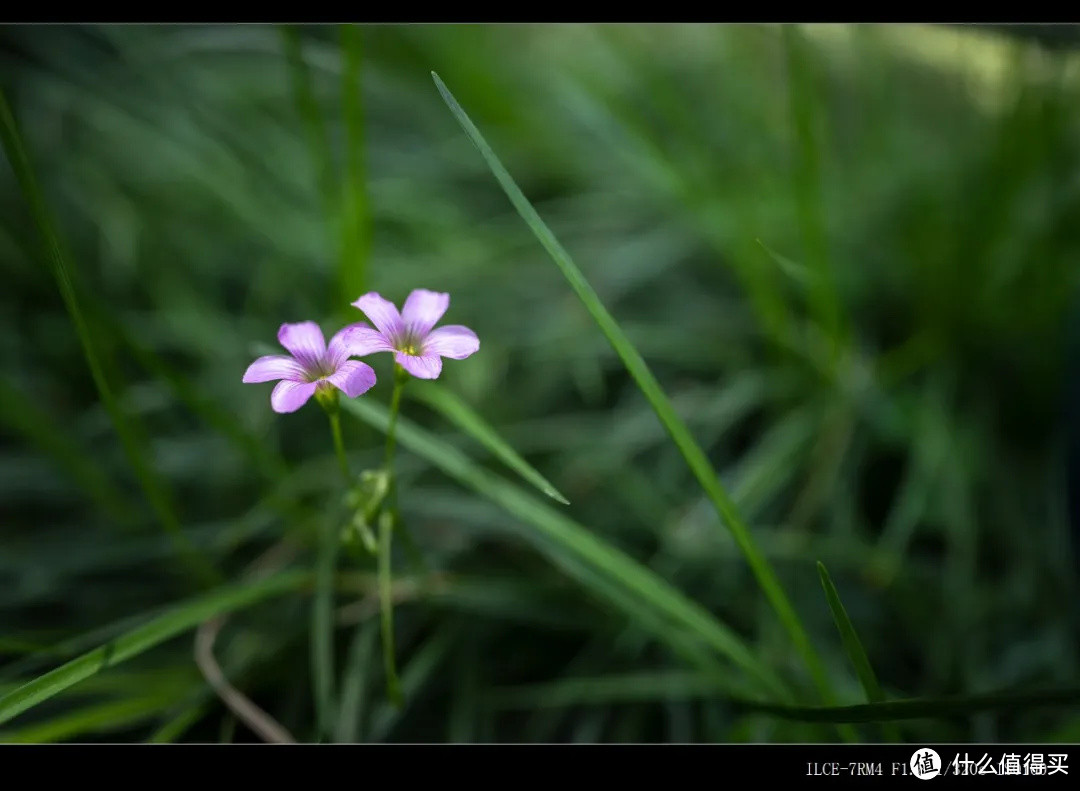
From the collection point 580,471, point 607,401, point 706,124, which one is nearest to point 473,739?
point 580,471

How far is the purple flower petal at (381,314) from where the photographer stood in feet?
2.07

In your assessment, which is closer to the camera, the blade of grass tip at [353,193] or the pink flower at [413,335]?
the pink flower at [413,335]

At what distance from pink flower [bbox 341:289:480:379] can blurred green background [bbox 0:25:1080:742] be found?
0.24 metres

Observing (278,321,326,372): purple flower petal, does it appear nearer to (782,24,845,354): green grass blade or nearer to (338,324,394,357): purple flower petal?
(338,324,394,357): purple flower petal

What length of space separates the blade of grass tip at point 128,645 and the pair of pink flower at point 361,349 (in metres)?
0.25

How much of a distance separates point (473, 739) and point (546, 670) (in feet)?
0.44

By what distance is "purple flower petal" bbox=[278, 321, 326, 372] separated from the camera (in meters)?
0.63

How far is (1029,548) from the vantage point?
1021 millimetres

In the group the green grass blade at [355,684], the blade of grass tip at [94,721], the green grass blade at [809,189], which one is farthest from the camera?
the green grass blade at [809,189]

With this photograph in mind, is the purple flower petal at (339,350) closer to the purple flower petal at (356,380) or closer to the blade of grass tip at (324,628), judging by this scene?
the purple flower petal at (356,380)

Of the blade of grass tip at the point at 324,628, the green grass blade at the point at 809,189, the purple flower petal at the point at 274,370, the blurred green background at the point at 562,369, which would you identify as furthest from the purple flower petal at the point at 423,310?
the green grass blade at the point at 809,189

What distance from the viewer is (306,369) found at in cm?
67

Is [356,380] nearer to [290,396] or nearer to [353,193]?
[290,396]

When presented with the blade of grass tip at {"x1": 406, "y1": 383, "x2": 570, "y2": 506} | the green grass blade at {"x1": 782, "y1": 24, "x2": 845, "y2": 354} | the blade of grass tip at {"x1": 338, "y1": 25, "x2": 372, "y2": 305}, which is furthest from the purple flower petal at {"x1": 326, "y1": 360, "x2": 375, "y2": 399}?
the green grass blade at {"x1": 782, "y1": 24, "x2": 845, "y2": 354}
